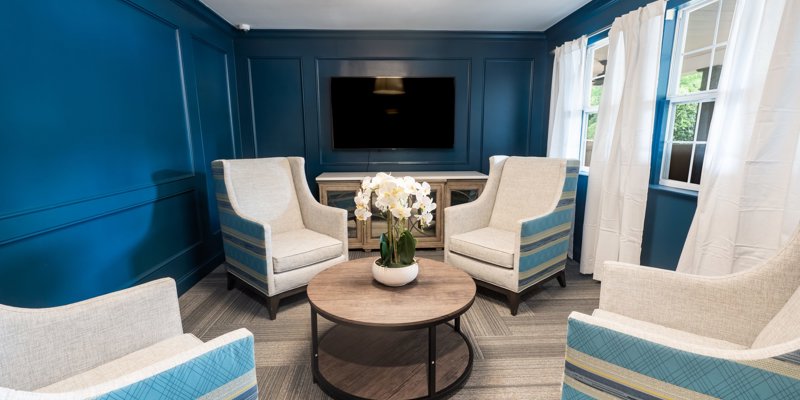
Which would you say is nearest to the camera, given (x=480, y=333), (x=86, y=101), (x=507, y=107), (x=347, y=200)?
(x=86, y=101)

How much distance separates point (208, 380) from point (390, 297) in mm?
849

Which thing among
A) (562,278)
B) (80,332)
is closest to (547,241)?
(562,278)

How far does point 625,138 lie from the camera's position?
255cm

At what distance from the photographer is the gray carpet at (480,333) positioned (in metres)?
1.69

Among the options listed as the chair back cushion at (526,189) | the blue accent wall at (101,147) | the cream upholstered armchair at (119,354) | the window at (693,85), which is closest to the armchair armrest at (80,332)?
the cream upholstered armchair at (119,354)

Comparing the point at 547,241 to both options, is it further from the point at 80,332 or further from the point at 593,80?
the point at 80,332

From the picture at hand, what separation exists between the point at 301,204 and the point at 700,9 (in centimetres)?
306

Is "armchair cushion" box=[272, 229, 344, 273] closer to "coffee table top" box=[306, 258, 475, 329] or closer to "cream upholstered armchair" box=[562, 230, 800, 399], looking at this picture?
"coffee table top" box=[306, 258, 475, 329]

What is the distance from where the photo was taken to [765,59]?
1691 millimetres

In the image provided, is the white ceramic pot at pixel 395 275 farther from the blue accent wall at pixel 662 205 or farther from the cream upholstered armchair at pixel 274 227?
the blue accent wall at pixel 662 205

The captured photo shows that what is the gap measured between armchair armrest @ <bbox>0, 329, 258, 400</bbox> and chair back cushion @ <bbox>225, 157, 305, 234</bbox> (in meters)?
1.78

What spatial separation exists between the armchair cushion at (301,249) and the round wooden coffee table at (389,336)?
485 mm

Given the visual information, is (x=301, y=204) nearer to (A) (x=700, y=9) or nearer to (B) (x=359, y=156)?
(B) (x=359, y=156)

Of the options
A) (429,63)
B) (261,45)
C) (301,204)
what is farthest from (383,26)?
(301,204)
